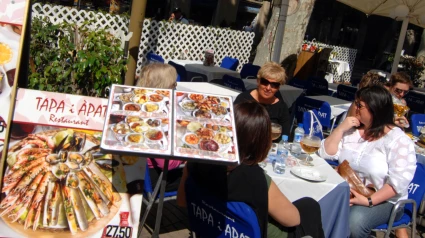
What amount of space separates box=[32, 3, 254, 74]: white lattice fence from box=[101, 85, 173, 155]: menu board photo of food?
22.1ft

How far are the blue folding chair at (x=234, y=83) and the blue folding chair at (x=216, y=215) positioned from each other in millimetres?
4077

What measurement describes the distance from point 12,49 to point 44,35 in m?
1.93

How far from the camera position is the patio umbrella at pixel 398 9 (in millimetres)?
7488

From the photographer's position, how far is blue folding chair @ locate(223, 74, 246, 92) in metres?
6.18

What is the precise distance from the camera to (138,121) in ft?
5.94

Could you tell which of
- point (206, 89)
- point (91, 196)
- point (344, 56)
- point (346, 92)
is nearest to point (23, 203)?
point (91, 196)

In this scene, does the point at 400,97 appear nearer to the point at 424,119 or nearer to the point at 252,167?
the point at 424,119

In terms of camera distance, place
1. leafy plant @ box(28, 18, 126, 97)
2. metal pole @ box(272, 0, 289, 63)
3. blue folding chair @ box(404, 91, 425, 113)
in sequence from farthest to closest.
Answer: blue folding chair @ box(404, 91, 425, 113)
metal pole @ box(272, 0, 289, 63)
leafy plant @ box(28, 18, 126, 97)

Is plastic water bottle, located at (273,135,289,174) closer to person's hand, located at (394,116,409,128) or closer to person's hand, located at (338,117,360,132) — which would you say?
person's hand, located at (338,117,360,132)

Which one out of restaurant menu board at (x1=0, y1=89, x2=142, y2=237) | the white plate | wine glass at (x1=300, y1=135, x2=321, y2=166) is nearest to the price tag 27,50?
restaurant menu board at (x1=0, y1=89, x2=142, y2=237)

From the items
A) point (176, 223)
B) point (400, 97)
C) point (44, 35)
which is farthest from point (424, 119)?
point (44, 35)

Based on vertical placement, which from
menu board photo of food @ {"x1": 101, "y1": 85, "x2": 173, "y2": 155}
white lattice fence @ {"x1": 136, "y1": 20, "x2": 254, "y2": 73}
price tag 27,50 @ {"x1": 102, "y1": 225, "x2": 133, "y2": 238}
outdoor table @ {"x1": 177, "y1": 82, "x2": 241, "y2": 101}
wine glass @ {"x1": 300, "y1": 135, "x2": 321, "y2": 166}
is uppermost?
white lattice fence @ {"x1": 136, "y1": 20, "x2": 254, "y2": 73}

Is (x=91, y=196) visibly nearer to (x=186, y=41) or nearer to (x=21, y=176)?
(x=21, y=176)

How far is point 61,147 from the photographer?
6.86 ft
